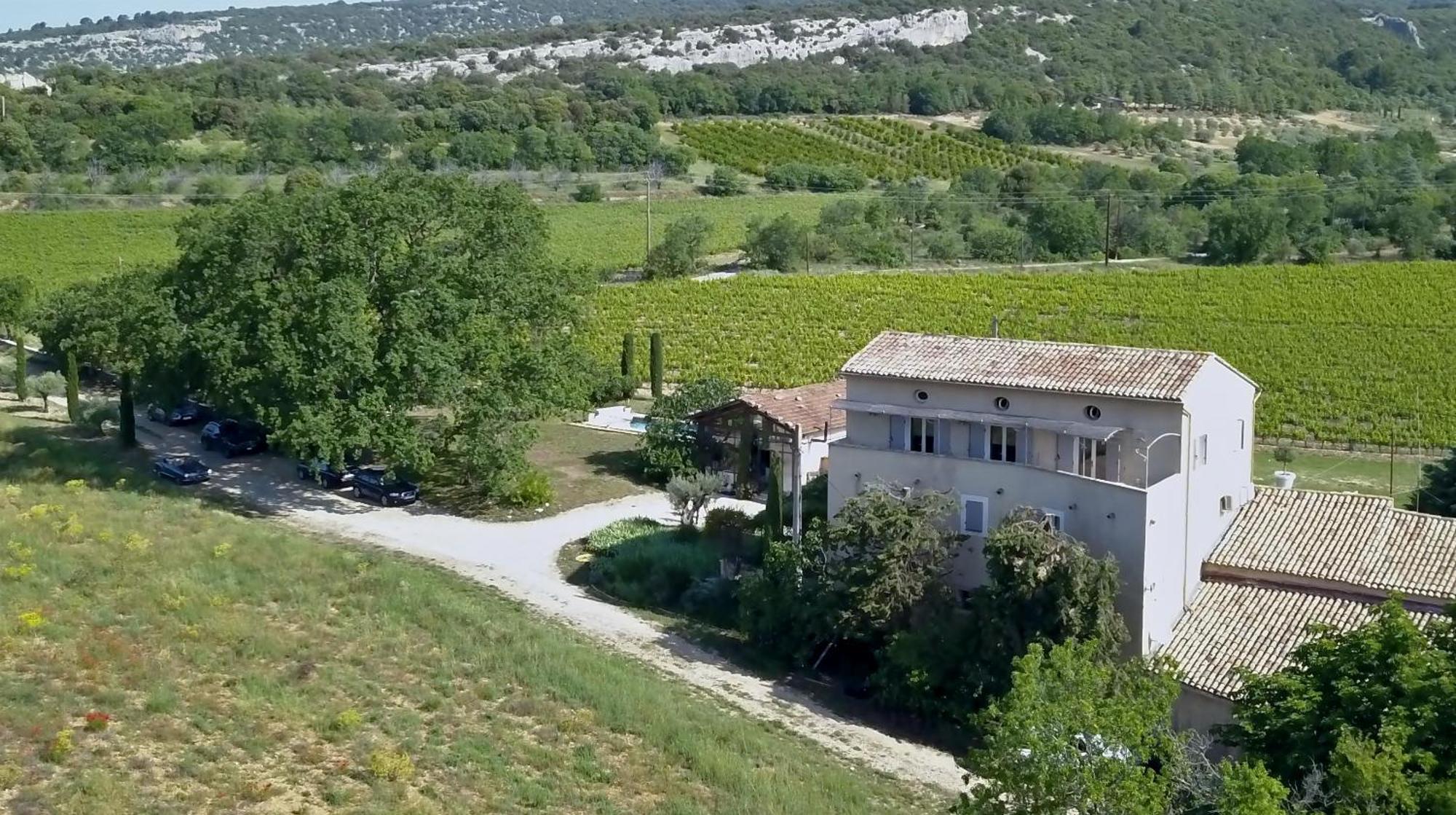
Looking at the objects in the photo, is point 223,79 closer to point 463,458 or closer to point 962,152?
point 962,152

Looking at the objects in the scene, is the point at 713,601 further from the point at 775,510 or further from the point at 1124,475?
the point at 1124,475

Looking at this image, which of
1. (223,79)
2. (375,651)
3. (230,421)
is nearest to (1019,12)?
(223,79)

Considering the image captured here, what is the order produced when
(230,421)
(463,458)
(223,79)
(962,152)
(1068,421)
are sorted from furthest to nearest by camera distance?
(223,79) < (962,152) < (230,421) < (463,458) < (1068,421)

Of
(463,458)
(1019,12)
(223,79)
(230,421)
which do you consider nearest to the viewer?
(463,458)

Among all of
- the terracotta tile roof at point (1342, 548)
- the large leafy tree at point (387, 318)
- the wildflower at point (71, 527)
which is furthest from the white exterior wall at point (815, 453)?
the wildflower at point (71, 527)

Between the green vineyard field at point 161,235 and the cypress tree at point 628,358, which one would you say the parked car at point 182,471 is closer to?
the cypress tree at point 628,358

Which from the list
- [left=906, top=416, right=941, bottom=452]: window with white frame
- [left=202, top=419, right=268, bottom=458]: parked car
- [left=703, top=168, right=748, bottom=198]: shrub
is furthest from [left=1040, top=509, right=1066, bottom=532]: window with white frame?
[left=703, top=168, right=748, bottom=198]: shrub

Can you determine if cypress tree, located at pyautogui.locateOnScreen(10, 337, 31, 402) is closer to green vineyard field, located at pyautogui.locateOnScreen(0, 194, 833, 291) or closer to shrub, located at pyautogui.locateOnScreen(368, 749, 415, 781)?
green vineyard field, located at pyautogui.locateOnScreen(0, 194, 833, 291)
